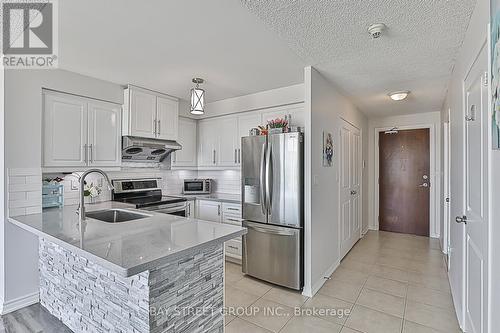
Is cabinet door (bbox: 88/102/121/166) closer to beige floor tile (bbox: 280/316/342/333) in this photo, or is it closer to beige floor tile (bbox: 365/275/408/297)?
beige floor tile (bbox: 280/316/342/333)

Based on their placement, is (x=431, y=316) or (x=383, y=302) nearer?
(x=431, y=316)

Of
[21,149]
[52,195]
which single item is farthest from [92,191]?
[21,149]

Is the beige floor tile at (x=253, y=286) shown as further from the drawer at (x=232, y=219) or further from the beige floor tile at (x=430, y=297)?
the beige floor tile at (x=430, y=297)

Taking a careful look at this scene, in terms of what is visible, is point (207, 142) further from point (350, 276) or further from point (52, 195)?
point (350, 276)

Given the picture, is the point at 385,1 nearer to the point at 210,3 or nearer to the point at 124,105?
the point at 210,3

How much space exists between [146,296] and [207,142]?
10.7ft

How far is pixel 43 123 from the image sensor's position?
8.97 feet

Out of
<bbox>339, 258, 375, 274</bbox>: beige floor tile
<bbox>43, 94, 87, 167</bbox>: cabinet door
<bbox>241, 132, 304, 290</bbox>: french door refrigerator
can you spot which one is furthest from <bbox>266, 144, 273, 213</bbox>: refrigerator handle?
<bbox>43, 94, 87, 167</bbox>: cabinet door

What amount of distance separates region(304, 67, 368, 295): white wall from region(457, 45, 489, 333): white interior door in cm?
128

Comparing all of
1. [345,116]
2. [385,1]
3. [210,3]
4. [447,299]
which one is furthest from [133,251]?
[345,116]

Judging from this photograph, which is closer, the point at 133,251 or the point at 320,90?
the point at 133,251

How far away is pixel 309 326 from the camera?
7.40 feet

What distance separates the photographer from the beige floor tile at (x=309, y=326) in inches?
86.6

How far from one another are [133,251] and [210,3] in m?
1.58
